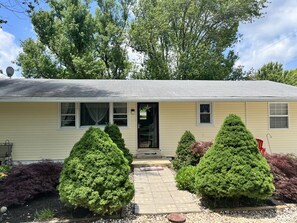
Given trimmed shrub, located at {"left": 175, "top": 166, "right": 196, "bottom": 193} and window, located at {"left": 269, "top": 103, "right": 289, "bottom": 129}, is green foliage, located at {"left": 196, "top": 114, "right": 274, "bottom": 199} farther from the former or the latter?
window, located at {"left": 269, "top": 103, "right": 289, "bottom": 129}

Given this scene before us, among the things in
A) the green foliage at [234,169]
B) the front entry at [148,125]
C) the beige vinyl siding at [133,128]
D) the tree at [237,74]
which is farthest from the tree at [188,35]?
the green foliage at [234,169]

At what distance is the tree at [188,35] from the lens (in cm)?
2125

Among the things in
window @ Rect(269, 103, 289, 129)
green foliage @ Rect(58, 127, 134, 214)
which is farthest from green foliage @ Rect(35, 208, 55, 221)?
window @ Rect(269, 103, 289, 129)

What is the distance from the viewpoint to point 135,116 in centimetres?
948

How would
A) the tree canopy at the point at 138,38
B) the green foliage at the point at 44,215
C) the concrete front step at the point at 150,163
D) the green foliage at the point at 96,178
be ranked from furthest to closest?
the tree canopy at the point at 138,38
the concrete front step at the point at 150,163
the green foliage at the point at 44,215
the green foliage at the point at 96,178

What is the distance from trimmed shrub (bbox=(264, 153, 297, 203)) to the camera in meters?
5.23

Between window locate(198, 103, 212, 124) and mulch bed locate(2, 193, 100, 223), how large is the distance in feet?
21.1

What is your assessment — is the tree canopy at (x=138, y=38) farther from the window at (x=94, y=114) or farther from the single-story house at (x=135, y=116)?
the window at (x=94, y=114)

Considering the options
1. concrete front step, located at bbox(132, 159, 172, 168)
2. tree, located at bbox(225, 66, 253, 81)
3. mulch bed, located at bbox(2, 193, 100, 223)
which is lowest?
mulch bed, located at bbox(2, 193, 100, 223)

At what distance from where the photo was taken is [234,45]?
76.8 feet

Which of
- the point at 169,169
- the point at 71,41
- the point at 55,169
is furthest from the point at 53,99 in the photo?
the point at 71,41

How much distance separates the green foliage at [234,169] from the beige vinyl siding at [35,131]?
5.80m

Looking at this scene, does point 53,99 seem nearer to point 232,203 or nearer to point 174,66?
point 232,203

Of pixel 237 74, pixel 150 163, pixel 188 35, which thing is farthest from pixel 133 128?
pixel 237 74
